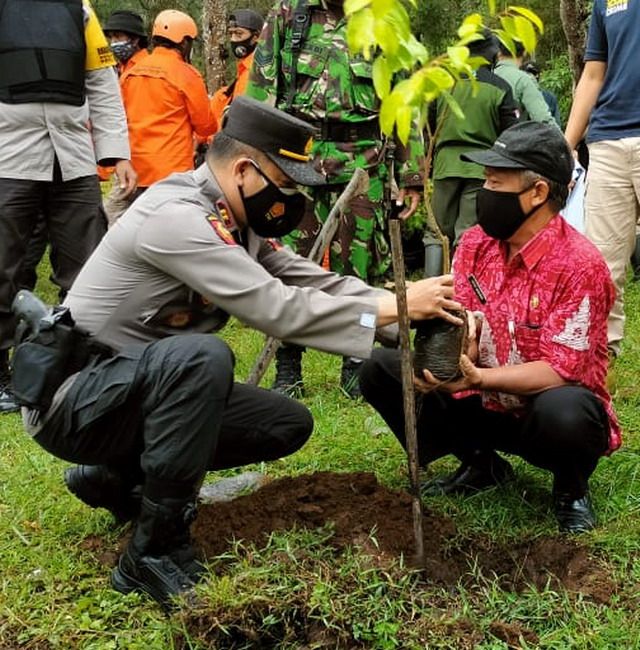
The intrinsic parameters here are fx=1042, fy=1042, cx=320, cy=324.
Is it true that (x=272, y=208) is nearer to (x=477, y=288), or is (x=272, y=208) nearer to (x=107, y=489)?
(x=477, y=288)

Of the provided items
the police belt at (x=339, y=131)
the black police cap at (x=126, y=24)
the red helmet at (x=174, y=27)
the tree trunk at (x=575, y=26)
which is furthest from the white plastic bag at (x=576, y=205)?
the black police cap at (x=126, y=24)

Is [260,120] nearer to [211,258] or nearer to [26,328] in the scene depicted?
[211,258]

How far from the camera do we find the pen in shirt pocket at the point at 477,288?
12.3 ft

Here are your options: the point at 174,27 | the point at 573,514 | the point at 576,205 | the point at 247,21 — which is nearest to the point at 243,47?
the point at 247,21

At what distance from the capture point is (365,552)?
323 centimetres

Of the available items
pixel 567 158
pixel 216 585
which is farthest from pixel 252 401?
pixel 567 158

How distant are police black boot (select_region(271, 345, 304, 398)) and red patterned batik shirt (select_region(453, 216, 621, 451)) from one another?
179 cm

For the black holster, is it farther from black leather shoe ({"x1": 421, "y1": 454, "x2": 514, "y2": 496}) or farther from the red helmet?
the red helmet

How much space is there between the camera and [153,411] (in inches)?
123

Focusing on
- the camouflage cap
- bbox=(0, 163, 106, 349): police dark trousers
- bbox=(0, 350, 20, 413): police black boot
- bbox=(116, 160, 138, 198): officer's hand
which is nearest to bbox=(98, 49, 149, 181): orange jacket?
bbox=(116, 160, 138, 198): officer's hand

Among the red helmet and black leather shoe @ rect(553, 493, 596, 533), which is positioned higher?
the red helmet

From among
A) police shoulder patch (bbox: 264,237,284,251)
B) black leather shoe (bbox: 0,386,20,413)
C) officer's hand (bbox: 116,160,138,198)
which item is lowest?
black leather shoe (bbox: 0,386,20,413)

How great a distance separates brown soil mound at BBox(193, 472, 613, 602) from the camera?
10.8 ft

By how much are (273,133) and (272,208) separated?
0.24 meters
